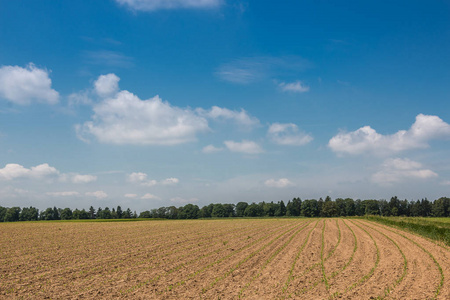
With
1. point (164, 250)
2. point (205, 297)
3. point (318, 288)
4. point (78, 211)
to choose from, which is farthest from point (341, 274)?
point (78, 211)

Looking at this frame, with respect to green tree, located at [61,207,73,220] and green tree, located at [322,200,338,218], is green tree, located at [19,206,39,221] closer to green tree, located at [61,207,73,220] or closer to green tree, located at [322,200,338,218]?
green tree, located at [61,207,73,220]

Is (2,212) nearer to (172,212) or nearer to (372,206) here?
(172,212)

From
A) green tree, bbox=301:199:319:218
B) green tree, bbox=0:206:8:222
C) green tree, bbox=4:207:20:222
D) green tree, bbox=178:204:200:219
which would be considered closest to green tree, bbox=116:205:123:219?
green tree, bbox=178:204:200:219

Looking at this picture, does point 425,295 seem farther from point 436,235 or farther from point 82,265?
point 436,235

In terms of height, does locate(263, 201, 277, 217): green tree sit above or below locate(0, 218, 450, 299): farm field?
below

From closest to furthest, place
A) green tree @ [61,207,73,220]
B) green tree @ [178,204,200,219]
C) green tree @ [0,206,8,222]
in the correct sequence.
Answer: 1. green tree @ [0,206,8,222]
2. green tree @ [61,207,73,220]
3. green tree @ [178,204,200,219]

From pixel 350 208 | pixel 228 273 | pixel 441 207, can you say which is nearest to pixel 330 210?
pixel 350 208

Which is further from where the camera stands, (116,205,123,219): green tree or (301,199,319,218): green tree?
(116,205,123,219): green tree

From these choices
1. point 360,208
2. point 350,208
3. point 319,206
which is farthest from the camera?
point 360,208

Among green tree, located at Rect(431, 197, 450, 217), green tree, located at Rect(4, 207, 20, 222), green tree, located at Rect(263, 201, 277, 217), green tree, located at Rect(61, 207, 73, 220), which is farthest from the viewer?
green tree, located at Rect(263, 201, 277, 217)

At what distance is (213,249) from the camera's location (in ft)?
84.5

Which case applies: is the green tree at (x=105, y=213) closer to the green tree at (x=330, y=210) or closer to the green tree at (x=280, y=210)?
the green tree at (x=280, y=210)

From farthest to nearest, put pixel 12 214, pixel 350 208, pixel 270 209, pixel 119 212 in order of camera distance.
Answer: pixel 270 209 < pixel 350 208 < pixel 119 212 < pixel 12 214

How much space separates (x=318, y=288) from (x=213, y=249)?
1317 cm
